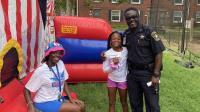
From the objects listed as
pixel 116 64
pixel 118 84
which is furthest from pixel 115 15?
pixel 116 64

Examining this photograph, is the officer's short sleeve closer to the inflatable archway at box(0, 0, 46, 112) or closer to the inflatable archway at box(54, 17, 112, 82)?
the inflatable archway at box(0, 0, 46, 112)

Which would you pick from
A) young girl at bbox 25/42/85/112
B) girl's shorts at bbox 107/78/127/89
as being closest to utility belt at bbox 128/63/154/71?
girl's shorts at bbox 107/78/127/89

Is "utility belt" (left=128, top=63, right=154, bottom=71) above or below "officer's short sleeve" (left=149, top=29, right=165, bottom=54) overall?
below

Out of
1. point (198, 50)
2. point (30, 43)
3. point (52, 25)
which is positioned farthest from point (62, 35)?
point (198, 50)

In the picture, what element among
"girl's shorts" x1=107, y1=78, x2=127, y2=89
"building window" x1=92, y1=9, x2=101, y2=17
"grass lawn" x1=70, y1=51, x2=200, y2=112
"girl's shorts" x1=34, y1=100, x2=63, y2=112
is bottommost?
"grass lawn" x1=70, y1=51, x2=200, y2=112

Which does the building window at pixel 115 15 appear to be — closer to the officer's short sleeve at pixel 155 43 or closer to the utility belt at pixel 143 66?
the utility belt at pixel 143 66

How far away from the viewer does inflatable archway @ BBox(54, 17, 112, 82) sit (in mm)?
7047

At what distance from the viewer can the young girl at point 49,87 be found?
4359mm

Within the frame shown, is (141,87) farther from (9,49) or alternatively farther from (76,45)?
(76,45)

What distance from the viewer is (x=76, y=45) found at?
23.4 feet

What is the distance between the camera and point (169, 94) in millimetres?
7797

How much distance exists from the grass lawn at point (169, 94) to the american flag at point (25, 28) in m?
1.40

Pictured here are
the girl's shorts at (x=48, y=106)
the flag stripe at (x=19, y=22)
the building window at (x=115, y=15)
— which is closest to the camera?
the girl's shorts at (x=48, y=106)

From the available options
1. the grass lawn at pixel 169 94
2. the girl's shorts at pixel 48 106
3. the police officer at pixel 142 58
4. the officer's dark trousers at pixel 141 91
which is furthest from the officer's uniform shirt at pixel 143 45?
the grass lawn at pixel 169 94
